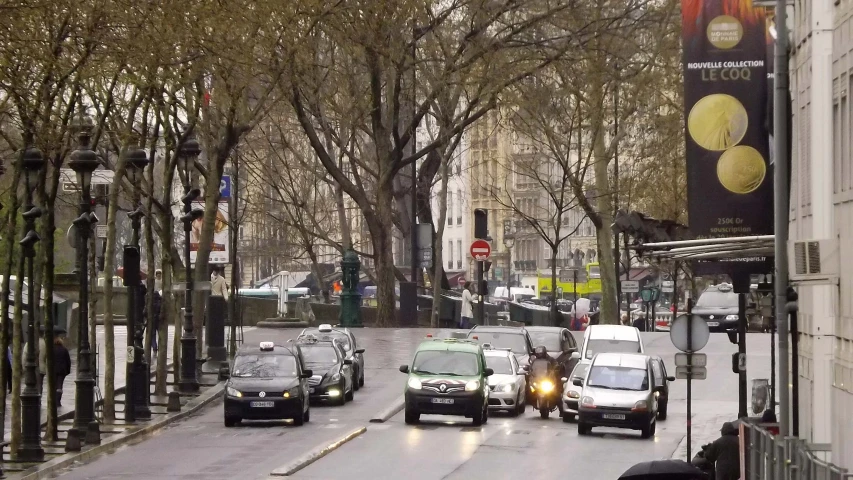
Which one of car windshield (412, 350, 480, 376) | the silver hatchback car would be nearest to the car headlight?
car windshield (412, 350, 480, 376)

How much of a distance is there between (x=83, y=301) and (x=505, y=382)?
36.2ft

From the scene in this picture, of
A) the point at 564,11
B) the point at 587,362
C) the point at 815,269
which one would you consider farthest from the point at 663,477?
the point at 564,11

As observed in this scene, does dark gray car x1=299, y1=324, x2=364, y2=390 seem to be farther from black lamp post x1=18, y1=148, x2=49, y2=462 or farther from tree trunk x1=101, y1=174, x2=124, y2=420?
black lamp post x1=18, y1=148, x2=49, y2=462

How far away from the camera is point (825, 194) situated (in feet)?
69.0

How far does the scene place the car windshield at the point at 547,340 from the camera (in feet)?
134

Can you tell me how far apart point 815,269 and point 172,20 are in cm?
1350

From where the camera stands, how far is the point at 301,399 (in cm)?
3291

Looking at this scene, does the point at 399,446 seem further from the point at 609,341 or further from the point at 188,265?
the point at 609,341

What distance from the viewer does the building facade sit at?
19125 mm

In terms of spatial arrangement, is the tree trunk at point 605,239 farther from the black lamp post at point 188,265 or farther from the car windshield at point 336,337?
the black lamp post at point 188,265

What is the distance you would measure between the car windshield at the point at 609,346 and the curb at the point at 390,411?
17.4ft

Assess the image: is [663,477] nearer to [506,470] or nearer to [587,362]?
[506,470]

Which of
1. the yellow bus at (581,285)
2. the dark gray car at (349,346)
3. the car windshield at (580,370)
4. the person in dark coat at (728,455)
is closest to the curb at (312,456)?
the car windshield at (580,370)

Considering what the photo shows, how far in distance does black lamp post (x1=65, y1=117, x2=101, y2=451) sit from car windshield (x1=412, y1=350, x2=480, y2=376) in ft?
23.8
